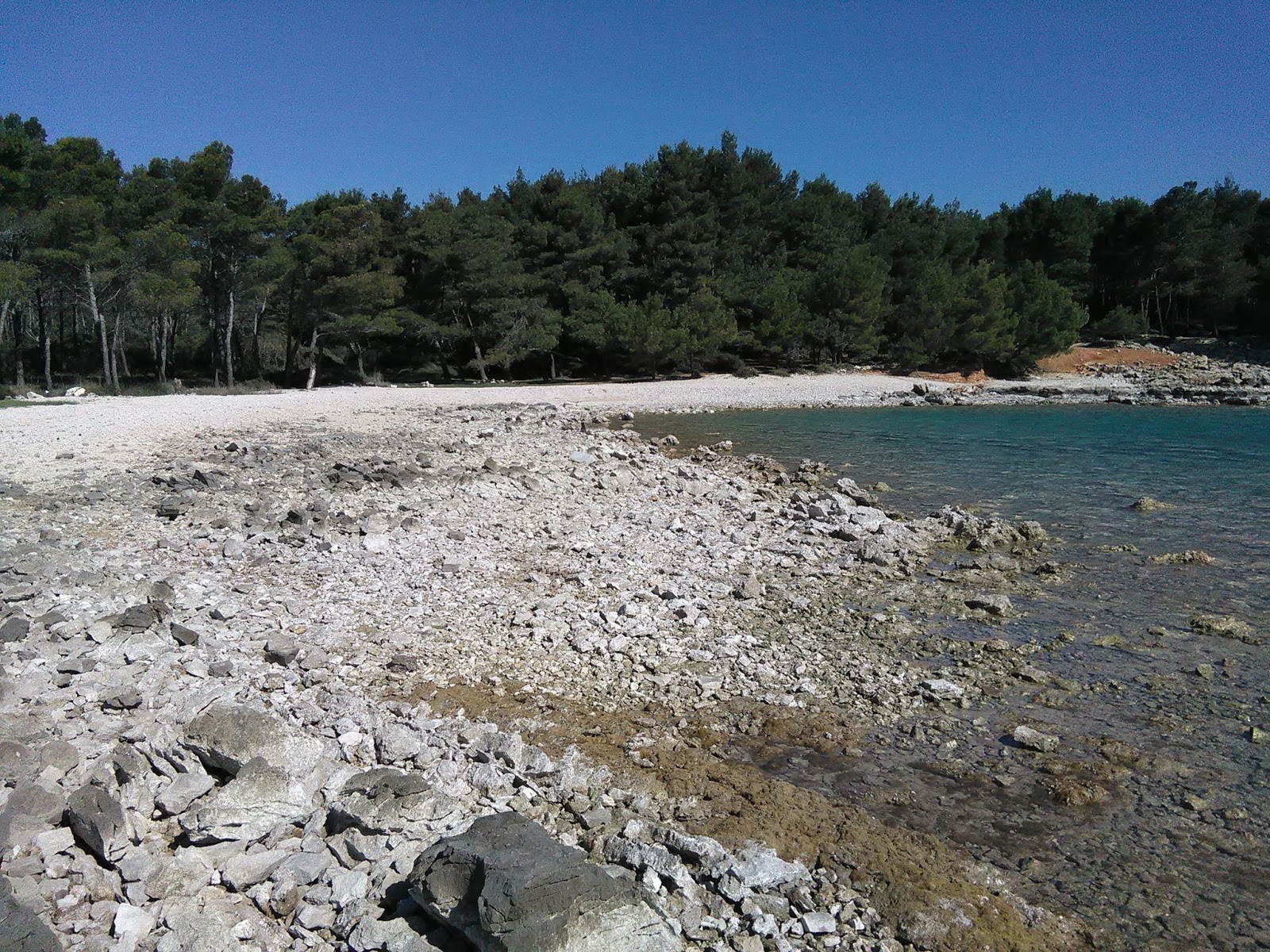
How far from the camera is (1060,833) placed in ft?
15.4

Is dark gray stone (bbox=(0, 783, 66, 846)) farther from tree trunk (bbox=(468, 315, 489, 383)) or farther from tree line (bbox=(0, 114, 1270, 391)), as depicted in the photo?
tree trunk (bbox=(468, 315, 489, 383))

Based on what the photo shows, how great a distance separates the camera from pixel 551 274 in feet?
139

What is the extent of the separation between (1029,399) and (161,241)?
124 feet

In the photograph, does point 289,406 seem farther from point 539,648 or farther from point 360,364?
point 539,648

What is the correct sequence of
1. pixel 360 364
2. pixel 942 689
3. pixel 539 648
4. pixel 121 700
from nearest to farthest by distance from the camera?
pixel 121 700 < pixel 942 689 < pixel 539 648 < pixel 360 364

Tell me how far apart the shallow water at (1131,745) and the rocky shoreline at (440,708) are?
33cm

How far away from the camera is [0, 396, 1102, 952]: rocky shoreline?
3.83 m

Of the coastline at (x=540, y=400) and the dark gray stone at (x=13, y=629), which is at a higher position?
the coastline at (x=540, y=400)

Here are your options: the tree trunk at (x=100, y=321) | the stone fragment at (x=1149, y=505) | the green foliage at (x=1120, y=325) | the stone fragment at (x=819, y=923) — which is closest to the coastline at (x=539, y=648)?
the stone fragment at (x=819, y=923)

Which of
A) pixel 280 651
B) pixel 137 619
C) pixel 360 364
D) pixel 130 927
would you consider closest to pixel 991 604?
pixel 280 651

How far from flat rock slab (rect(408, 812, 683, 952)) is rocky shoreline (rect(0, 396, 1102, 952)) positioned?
0.03 meters

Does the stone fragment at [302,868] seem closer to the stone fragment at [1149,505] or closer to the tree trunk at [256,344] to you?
the stone fragment at [1149,505]

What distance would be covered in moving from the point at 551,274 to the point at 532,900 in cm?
4115

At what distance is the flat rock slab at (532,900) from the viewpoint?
3.30 meters
